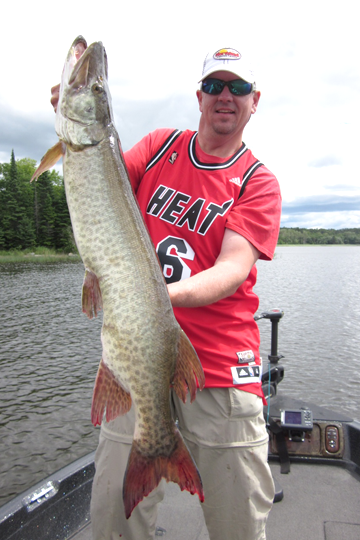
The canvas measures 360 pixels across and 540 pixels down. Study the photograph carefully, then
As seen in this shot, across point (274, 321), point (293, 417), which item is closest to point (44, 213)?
point (274, 321)

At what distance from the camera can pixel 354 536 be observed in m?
3.44

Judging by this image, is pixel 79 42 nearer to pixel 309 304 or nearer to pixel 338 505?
pixel 338 505

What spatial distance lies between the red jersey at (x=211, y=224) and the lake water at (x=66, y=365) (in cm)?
630

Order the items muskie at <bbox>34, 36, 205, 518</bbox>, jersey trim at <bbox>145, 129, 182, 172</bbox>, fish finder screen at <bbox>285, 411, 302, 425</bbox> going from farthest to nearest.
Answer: fish finder screen at <bbox>285, 411, 302, 425</bbox>
jersey trim at <bbox>145, 129, 182, 172</bbox>
muskie at <bbox>34, 36, 205, 518</bbox>

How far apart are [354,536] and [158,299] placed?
3059 millimetres

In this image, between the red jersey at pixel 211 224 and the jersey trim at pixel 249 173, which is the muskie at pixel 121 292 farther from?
the jersey trim at pixel 249 173

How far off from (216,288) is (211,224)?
19.4 inches

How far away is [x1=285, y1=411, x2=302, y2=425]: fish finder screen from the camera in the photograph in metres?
4.37

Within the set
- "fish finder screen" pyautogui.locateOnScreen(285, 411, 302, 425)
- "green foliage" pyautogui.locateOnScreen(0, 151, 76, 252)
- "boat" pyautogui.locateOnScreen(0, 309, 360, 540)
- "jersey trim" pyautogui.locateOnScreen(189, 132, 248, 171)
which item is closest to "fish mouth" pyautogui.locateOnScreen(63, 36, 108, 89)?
"jersey trim" pyautogui.locateOnScreen(189, 132, 248, 171)

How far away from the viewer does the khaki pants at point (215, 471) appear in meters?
2.26

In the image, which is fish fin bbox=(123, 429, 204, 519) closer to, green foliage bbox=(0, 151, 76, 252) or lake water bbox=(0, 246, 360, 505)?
lake water bbox=(0, 246, 360, 505)

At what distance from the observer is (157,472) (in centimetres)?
198

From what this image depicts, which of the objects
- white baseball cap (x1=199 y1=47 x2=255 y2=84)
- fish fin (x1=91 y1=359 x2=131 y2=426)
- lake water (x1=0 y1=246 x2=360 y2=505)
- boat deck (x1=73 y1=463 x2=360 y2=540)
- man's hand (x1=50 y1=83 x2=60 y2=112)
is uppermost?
white baseball cap (x1=199 y1=47 x2=255 y2=84)

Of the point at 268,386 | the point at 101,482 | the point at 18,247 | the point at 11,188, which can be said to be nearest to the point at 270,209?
the point at 101,482
